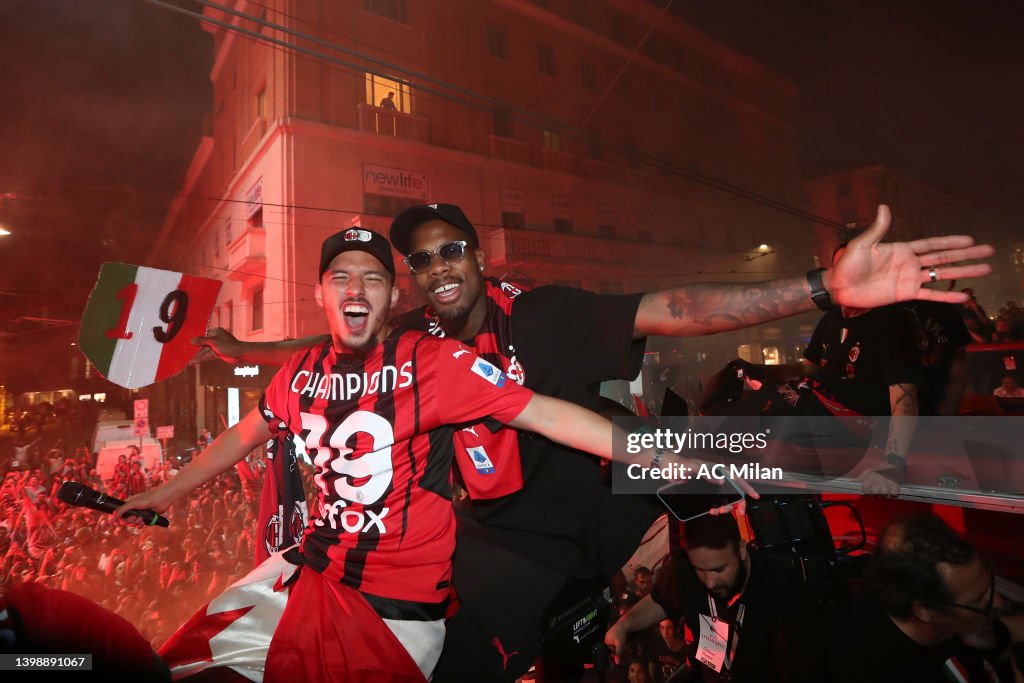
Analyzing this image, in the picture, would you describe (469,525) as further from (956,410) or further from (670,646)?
(956,410)

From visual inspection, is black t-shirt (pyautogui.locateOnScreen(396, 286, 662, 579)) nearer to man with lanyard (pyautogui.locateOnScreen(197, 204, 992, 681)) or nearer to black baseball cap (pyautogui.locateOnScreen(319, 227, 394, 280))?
man with lanyard (pyautogui.locateOnScreen(197, 204, 992, 681))

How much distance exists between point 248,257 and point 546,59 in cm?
630

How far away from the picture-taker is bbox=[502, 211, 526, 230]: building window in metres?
8.10

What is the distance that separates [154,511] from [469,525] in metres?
1.26

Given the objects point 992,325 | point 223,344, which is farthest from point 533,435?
point 992,325

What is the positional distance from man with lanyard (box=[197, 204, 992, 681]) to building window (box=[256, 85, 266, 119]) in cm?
551

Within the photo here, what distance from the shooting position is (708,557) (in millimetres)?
2252

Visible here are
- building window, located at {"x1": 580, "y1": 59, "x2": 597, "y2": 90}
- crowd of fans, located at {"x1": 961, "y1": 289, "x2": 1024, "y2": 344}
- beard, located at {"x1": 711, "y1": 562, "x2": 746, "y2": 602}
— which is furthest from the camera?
building window, located at {"x1": 580, "y1": 59, "x2": 597, "y2": 90}

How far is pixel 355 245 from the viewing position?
5.51 feet

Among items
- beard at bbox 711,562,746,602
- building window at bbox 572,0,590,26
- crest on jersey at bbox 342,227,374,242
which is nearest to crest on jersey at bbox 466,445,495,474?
crest on jersey at bbox 342,227,374,242

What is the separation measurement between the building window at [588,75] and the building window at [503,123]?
216 cm

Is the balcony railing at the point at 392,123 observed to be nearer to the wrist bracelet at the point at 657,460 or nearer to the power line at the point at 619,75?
the power line at the point at 619,75

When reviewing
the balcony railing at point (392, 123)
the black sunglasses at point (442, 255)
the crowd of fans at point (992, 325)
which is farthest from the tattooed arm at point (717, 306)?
the balcony railing at point (392, 123)
